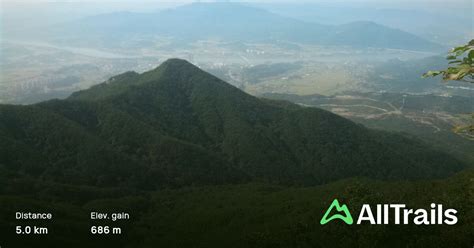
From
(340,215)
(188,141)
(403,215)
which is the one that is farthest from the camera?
(188,141)

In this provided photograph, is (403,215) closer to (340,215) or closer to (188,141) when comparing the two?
(340,215)

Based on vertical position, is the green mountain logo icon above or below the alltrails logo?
below

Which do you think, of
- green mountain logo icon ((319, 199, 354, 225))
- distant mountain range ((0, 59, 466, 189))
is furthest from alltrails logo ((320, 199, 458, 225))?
distant mountain range ((0, 59, 466, 189))

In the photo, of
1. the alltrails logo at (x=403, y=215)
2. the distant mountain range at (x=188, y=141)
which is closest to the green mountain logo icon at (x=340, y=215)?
the alltrails logo at (x=403, y=215)

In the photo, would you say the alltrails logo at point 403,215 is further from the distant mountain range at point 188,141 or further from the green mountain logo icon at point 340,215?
the distant mountain range at point 188,141

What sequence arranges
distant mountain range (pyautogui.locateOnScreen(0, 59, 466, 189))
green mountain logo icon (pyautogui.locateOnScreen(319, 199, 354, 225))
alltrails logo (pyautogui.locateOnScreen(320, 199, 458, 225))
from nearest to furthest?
alltrails logo (pyautogui.locateOnScreen(320, 199, 458, 225)) → green mountain logo icon (pyautogui.locateOnScreen(319, 199, 354, 225)) → distant mountain range (pyautogui.locateOnScreen(0, 59, 466, 189))

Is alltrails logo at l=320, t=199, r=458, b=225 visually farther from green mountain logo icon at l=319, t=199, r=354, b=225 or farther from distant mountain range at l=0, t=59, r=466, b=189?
distant mountain range at l=0, t=59, r=466, b=189

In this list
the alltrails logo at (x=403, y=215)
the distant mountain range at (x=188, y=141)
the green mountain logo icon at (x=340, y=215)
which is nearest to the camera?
the alltrails logo at (x=403, y=215)

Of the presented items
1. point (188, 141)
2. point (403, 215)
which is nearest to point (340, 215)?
point (403, 215)

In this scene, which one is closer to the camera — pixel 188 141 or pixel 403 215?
pixel 403 215
